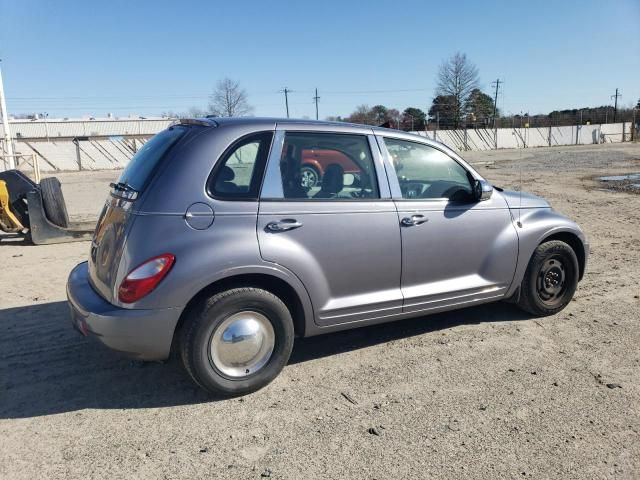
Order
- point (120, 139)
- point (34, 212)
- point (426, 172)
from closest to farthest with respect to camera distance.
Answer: point (426, 172) → point (34, 212) → point (120, 139)

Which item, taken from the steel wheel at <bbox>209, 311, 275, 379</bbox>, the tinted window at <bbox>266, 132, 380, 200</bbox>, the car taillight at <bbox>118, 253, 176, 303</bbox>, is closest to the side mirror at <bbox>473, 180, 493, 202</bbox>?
the tinted window at <bbox>266, 132, 380, 200</bbox>

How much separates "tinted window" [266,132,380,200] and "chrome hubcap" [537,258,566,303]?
1968mm

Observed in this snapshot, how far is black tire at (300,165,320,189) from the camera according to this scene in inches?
146

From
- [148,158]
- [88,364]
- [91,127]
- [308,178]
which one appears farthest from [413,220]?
[91,127]

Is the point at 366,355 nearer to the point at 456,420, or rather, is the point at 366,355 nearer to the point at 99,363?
the point at 456,420

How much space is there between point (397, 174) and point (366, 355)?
147 cm

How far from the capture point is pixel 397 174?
4082 millimetres

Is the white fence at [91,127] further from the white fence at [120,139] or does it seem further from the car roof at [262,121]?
the car roof at [262,121]

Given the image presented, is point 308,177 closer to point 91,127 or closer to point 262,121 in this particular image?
point 262,121

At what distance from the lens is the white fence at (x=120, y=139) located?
3152 cm

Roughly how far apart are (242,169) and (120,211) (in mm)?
862

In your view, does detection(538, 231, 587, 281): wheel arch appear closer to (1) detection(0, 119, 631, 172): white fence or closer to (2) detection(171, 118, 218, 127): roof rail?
(1) detection(0, 119, 631, 172): white fence

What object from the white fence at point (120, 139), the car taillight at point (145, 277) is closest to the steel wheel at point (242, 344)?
the car taillight at point (145, 277)

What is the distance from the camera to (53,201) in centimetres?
835
